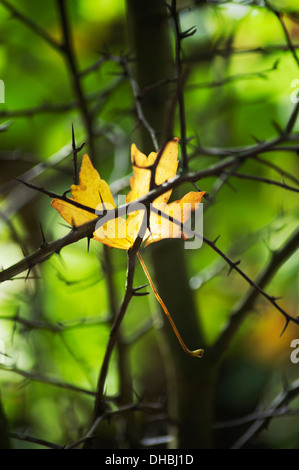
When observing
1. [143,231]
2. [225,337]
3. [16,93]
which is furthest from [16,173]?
[143,231]

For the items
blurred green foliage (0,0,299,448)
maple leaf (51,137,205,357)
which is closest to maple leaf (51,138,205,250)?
maple leaf (51,137,205,357)

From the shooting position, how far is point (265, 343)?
34.5 inches

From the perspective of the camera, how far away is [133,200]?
0.25 m

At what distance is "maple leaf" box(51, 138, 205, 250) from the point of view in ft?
0.80

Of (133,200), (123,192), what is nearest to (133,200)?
(133,200)

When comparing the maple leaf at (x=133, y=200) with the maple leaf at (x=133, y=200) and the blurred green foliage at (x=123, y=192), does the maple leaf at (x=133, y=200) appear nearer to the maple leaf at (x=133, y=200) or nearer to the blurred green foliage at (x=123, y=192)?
the maple leaf at (x=133, y=200)

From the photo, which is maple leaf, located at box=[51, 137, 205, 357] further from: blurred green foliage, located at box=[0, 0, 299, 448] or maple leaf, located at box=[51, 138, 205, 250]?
blurred green foliage, located at box=[0, 0, 299, 448]

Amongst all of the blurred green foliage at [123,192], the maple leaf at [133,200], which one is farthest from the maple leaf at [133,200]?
the blurred green foliage at [123,192]

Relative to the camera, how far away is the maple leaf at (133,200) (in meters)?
0.24

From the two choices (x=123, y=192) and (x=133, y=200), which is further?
(x=123, y=192)

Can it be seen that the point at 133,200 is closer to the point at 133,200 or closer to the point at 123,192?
the point at 133,200

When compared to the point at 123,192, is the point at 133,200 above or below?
below

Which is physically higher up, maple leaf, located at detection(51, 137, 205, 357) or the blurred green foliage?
the blurred green foliage
